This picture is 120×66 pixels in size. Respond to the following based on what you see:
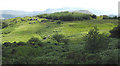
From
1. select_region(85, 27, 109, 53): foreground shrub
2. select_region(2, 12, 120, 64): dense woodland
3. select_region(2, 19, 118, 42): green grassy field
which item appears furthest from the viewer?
select_region(2, 19, 118, 42): green grassy field

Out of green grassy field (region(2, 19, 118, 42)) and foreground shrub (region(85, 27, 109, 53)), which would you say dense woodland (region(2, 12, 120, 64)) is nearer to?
foreground shrub (region(85, 27, 109, 53))

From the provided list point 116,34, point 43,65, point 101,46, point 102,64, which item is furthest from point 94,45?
point 116,34

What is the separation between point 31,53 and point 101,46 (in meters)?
14.0

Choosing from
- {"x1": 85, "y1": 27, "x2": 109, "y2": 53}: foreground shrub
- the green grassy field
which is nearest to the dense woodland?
{"x1": 85, "y1": 27, "x2": 109, "y2": 53}: foreground shrub

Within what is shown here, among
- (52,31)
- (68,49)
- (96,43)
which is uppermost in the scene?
(96,43)

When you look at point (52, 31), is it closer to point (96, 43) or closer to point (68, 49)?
point (68, 49)

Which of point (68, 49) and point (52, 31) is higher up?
point (52, 31)

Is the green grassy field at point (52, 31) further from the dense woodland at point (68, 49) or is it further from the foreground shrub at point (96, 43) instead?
the foreground shrub at point (96, 43)

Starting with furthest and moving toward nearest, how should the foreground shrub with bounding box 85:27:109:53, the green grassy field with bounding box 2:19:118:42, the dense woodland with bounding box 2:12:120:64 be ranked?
the green grassy field with bounding box 2:19:118:42 → the foreground shrub with bounding box 85:27:109:53 → the dense woodland with bounding box 2:12:120:64

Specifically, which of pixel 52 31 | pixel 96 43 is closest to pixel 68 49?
pixel 96 43

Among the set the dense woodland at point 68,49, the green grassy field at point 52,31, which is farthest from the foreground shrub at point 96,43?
the green grassy field at point 52,31

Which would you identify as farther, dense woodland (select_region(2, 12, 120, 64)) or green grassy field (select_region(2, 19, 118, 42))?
green grassy field (select_region(2, 19, 118, 42))

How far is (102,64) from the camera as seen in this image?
10195 millimetres

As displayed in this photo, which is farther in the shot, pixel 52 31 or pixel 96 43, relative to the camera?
pixel 52 31
